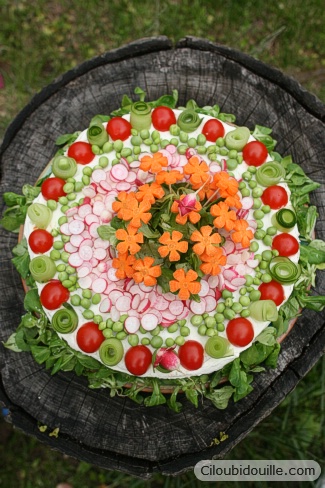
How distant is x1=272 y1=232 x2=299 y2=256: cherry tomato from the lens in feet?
8.05

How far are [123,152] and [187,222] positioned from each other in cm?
64

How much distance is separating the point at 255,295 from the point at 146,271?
2.07 ft

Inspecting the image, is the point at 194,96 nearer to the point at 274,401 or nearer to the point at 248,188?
the point at 248,188

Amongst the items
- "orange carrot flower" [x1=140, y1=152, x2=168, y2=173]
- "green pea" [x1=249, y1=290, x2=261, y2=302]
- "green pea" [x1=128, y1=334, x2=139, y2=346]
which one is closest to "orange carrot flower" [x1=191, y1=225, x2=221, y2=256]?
"orange carrot flower" [x1=140, y1=152, x2=168, y2=173]

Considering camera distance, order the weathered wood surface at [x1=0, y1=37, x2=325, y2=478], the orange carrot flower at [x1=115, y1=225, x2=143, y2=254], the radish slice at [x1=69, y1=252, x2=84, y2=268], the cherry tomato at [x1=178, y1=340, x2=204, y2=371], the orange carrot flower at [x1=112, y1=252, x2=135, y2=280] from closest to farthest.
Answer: the orange carrot flower at [x1=115, y1=225, x2=143, y2=254] < the orange carrot flower at [x1=112, y1=252, x2=135, y2=280] < the cherry tomato at [x1=178, y1=340, x2=204, y2=371] < the radish slice at [x1=69, y1=252, x2=84, y2=268] < the weathered wood surface at [x1=0, y1=37, x2=325, y2=478]

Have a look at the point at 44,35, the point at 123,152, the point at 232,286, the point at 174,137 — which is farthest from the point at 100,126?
the point at 44,35

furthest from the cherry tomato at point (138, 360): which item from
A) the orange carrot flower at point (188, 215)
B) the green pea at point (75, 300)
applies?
the orange carrot flower at point (188, 215)

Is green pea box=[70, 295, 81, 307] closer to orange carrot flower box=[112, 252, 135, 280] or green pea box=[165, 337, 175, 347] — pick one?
orange carrot flower box=[112, 252, 135, 280]

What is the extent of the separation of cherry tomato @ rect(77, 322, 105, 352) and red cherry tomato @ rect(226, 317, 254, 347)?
2.09 feet

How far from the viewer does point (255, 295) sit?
239cm

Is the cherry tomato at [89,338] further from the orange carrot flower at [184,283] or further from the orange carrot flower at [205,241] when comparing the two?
the orange carrot flower at [205,241]

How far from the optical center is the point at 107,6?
14.1ft

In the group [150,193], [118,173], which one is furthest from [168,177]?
[118,173]

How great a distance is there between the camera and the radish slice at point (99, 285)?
2.41 meters
